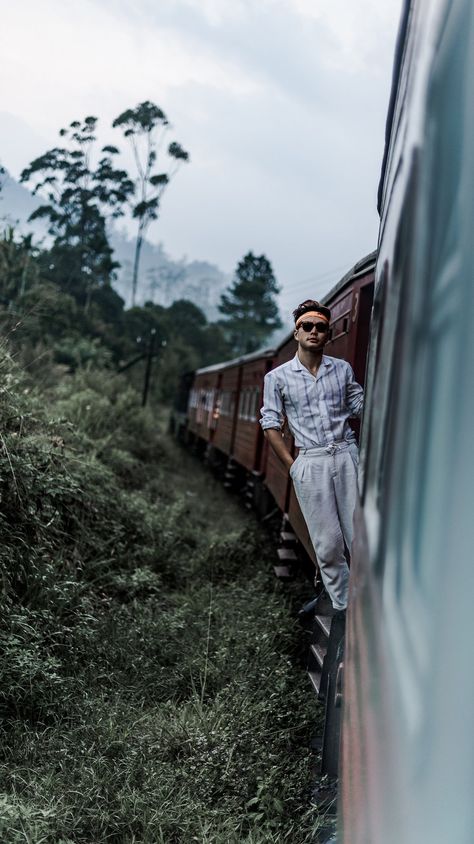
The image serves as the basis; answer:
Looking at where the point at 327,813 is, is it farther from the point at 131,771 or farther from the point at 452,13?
the point at 452,13

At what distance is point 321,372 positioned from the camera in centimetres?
371

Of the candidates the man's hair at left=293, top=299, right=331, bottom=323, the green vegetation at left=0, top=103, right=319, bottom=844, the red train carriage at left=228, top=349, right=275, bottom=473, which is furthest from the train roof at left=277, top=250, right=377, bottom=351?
the red train carriage at left=228, top=349, right=275, bottom=473

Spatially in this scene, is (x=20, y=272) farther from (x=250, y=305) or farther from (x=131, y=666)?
(x=250, y=305)

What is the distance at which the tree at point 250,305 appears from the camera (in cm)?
6359

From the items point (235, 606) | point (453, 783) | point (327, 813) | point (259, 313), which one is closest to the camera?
point (453, 783)

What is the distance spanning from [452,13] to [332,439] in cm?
254

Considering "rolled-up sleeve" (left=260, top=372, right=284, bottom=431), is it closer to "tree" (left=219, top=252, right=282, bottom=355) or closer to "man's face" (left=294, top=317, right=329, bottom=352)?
"man's face" (left=294, top=317, right=329, bottom=352)

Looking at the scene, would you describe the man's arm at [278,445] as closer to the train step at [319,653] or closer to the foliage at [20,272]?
the train step at [319,653]

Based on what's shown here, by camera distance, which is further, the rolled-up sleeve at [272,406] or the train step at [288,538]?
the train step at [288,538]

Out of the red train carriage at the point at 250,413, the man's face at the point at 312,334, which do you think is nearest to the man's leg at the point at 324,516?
the man's face at the point at 312,334

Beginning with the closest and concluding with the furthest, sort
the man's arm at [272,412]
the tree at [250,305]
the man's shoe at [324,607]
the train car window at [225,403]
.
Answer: the man's arm at [272,412]
the man's shoe at [324,607]
the train car window at [225,403]
the tree at [250,305]

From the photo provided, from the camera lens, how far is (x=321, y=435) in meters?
3.66

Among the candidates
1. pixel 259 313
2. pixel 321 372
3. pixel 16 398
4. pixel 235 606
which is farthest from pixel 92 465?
pixel 259 313

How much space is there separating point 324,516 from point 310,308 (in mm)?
966
